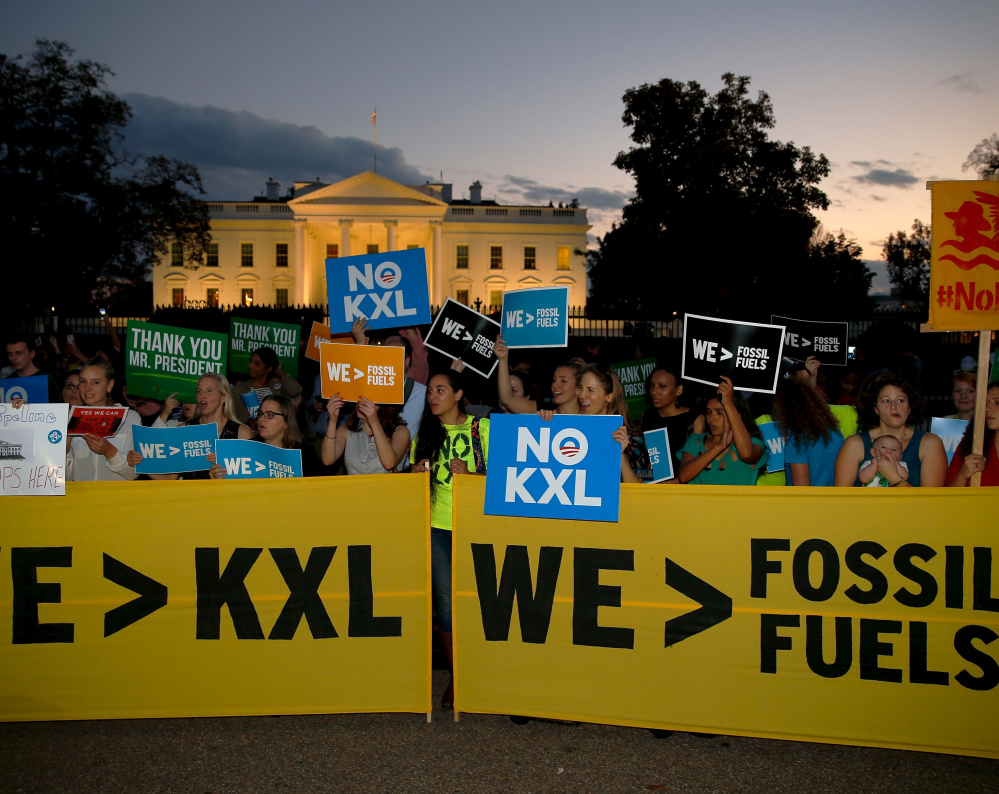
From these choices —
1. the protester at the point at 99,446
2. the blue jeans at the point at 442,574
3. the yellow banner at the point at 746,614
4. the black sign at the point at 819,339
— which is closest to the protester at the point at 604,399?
the yellow banner at the point at 746,614

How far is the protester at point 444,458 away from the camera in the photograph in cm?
401

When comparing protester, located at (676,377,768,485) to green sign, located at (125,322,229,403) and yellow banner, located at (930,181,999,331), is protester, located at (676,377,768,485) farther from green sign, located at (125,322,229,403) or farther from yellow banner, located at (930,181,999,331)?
green sign, located at (125,322,229,403)

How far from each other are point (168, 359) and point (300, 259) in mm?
55487

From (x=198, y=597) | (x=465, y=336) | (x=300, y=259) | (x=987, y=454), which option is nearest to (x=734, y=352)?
(x=987, y=454)

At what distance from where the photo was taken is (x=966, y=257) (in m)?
4.09

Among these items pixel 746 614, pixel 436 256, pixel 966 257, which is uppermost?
pixel 436 256

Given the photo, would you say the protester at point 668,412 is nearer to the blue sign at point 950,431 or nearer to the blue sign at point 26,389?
the blue sign at point 950,431

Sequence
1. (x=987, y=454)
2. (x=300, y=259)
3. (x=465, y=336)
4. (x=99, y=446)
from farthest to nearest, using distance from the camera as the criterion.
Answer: (x=300, y=259)
(x=465, y=336)
(x=99, y=446)
(x=987, y=454)

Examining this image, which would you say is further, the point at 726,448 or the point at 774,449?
the point at 774,449

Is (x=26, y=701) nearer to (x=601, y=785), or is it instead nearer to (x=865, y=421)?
(x=601, y=785)

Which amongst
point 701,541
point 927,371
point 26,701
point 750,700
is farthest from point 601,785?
point 927,371

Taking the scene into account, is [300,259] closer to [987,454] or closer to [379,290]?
[379,290]

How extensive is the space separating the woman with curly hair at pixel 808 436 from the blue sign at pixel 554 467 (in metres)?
1.70

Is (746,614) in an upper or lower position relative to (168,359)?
lower
